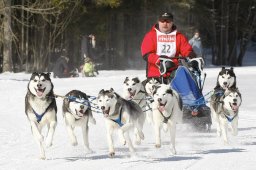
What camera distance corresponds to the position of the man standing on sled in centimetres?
980

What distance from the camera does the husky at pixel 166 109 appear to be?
26.4ft

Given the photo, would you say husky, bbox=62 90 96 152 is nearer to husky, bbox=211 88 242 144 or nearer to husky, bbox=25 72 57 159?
husky, bbox=25 72 57 159

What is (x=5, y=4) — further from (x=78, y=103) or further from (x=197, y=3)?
(x=78, y=103)

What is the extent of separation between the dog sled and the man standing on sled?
227 mm

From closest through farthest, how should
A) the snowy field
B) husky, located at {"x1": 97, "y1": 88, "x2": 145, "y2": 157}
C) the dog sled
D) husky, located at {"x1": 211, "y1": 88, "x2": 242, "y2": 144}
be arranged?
the snowy field
husky, located at {"x1": 97, "y1": 88, "x2": 145, "y2": 157}
husky, located at {"x1": 211, "y1": 88, "x2": 242, "y2": 144}
the dog sled

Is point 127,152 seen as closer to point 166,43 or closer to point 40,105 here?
point 40,105

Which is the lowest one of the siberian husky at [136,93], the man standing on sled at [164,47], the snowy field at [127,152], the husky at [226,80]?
the snowy field at [127,152]

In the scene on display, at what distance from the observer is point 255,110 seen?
541 inches

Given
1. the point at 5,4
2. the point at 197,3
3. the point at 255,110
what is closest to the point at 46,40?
the point at 5,4

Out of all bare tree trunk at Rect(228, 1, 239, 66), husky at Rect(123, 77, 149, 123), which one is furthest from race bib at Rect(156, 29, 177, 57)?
bare tree trunk at Rect(228, 1, 239, 66)

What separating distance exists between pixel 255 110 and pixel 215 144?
4.91 m

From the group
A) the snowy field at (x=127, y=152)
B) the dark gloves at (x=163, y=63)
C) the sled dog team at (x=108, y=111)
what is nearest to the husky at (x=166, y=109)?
the sled dog team at (x=108, y=111)

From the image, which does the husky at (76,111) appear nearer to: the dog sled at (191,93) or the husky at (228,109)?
the dog sled at (191,93)

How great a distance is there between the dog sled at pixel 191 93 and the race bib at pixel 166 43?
39cm
